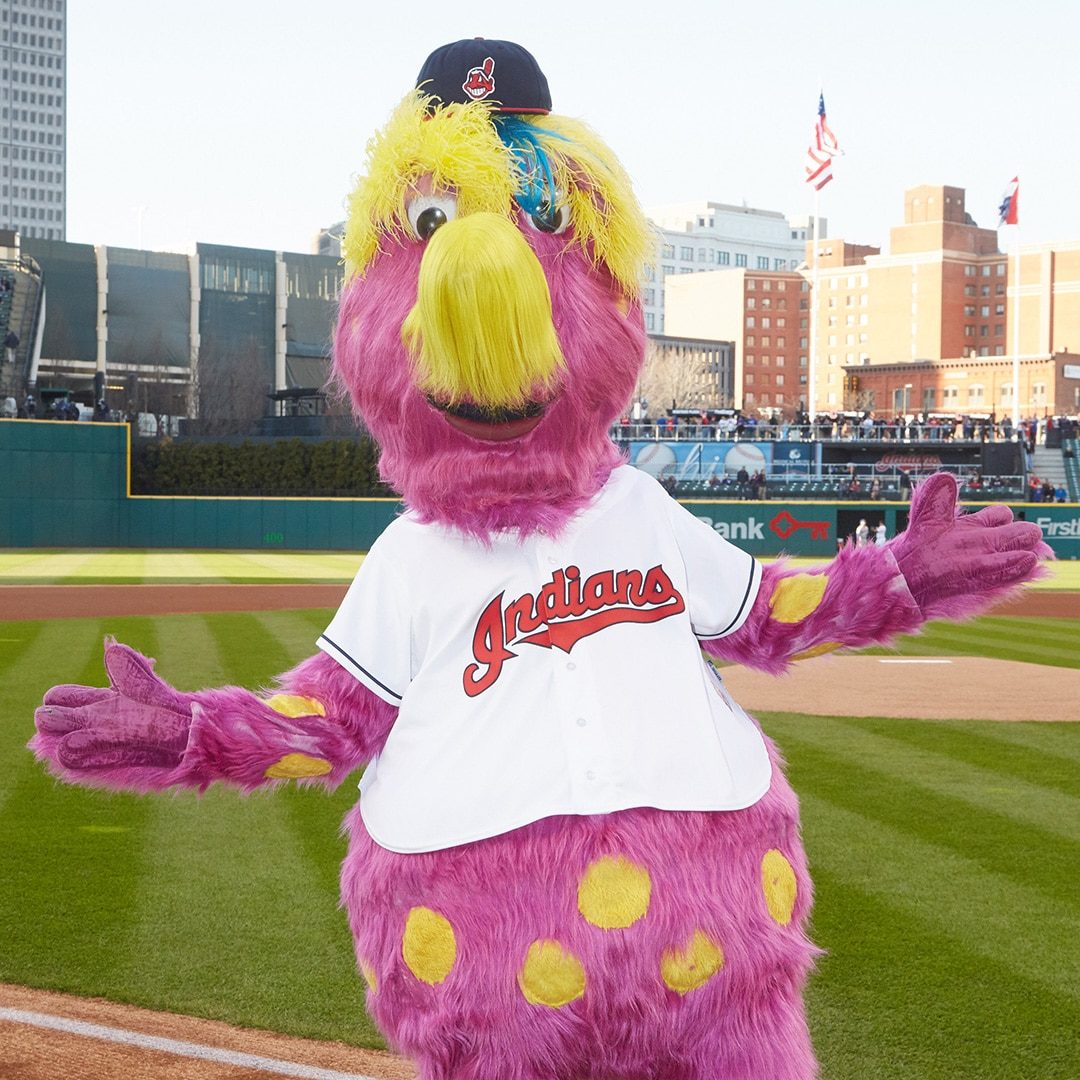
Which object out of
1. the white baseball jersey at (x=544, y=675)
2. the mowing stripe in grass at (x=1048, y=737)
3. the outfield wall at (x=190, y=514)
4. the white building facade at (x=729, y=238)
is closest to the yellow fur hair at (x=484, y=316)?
the white baseball jersey at (x=544, y=675)

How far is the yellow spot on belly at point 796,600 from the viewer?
9.36 feet

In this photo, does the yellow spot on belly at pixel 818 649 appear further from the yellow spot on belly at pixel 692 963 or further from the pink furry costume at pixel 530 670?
the yellow spot on belly at pixel 692 963

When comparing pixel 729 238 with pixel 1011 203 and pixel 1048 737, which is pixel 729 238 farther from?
pixel 1048 737

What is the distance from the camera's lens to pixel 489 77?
108 inches

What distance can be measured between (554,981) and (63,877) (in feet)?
14.9

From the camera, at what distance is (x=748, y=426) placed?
40.0 m

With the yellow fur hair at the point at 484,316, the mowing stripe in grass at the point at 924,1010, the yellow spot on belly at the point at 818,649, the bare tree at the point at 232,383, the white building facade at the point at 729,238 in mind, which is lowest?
the mowing stripe in grass at the point at 924,1010

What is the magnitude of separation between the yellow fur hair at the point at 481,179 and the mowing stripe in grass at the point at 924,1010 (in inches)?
112

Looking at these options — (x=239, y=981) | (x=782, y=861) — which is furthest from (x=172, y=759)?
(x=239, y=981)

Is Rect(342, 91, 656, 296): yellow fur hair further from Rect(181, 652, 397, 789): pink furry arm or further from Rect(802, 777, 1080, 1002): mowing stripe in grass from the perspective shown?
Rect(802, 777, 1080, 1002): mowing stripe in grass

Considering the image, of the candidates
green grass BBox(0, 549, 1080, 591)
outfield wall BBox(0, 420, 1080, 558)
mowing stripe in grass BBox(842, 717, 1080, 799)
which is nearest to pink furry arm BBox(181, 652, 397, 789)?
mowing stripe in grass BBox(842, 717, 1080, 799)

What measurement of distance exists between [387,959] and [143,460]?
123 feet

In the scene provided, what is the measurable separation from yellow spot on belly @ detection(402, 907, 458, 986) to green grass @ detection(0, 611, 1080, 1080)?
7.49ft

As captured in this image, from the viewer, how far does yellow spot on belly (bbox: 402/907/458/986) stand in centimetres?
234
